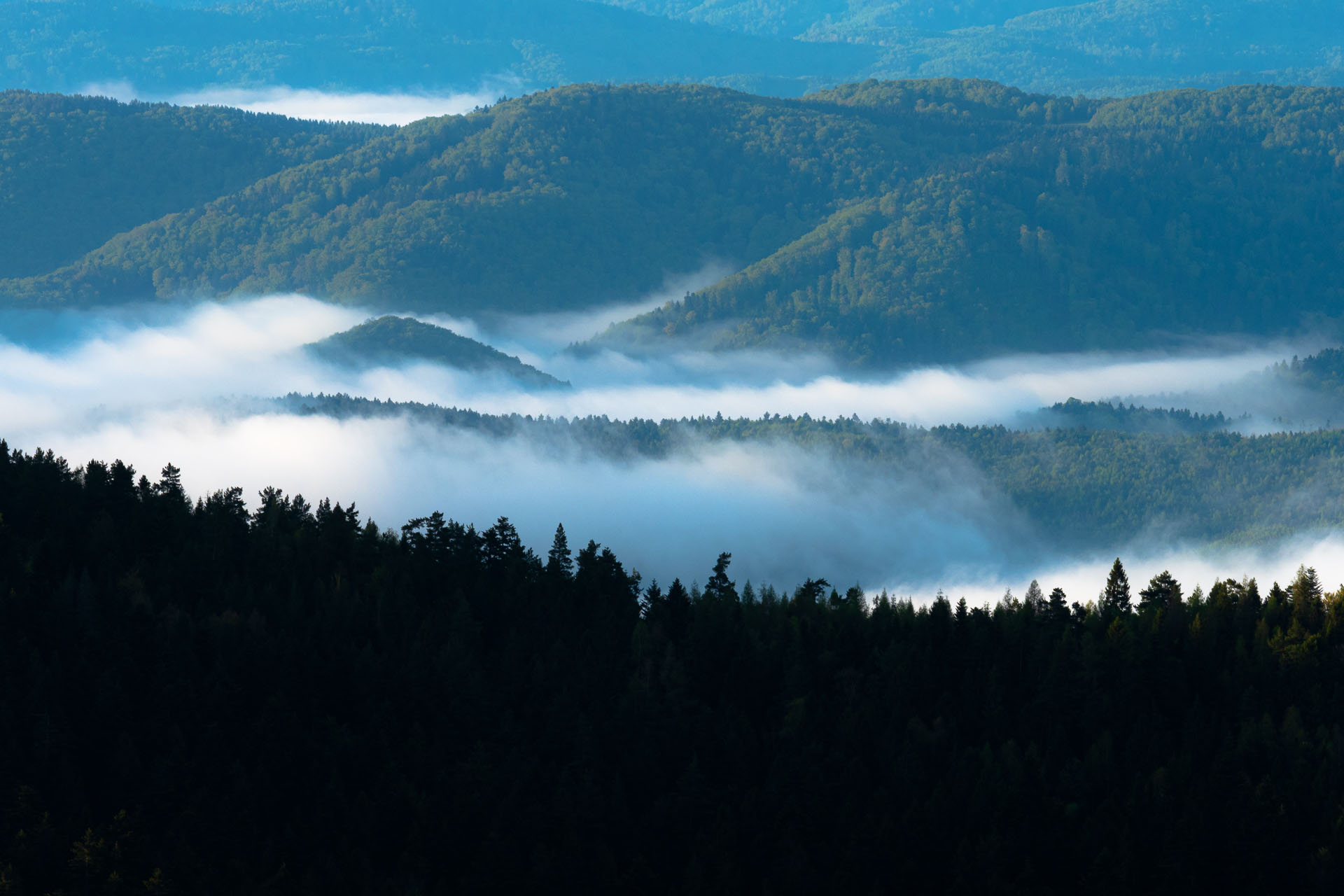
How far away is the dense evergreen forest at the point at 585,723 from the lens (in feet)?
370

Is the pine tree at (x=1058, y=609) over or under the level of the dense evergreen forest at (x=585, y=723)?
over

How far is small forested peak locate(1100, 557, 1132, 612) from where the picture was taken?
495ft

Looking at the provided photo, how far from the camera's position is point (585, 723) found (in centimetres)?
12700

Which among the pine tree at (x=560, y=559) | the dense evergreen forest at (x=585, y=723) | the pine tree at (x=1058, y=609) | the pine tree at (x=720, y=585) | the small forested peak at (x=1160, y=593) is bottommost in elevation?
the dense evergreen forest at (x=585, y=723)

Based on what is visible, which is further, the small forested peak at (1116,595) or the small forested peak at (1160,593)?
the small forested peak at (1116,595)

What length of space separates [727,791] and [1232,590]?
52.7 metres

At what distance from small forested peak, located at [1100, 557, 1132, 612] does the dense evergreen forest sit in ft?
1.20

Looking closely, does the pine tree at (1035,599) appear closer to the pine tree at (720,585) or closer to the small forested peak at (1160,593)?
the small forested peak at (1160,593)

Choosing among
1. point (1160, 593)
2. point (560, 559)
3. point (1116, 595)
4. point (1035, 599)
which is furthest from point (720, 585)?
point (1160, 593)

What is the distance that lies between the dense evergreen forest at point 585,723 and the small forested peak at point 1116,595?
0.37 m

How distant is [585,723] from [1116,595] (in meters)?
45.6

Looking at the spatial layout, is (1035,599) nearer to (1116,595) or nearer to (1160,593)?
(1116,595)

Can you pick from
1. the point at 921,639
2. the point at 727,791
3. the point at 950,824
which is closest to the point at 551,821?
the point at 727,791

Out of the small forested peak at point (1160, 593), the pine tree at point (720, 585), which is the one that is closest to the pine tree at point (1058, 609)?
the small forested peak at point (1160, 593)
